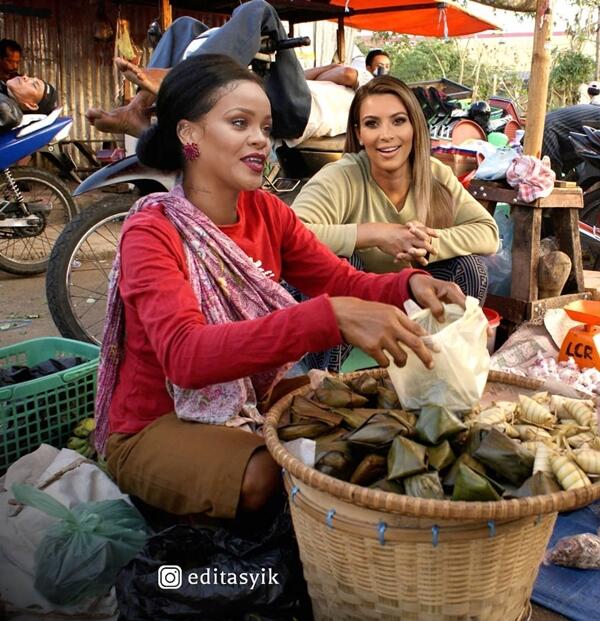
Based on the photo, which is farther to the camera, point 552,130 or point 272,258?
point 552,130

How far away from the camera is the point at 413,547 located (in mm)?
1427

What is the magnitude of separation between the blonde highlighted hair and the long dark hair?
3.31 feet

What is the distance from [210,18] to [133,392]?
8.55 meters

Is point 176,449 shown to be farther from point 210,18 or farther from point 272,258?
point 210,18

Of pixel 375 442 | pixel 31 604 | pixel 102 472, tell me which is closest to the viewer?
pixel 375 442

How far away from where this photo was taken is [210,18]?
9359 mm

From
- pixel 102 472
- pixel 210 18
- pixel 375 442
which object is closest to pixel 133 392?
pixel 102 472

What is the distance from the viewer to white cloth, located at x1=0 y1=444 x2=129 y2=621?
175cm

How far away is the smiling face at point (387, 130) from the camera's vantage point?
2.85 m

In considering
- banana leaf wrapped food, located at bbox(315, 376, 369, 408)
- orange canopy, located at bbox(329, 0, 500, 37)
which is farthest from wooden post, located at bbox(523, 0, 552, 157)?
orange canopy, located at bbox(329, 0, 500, 37)

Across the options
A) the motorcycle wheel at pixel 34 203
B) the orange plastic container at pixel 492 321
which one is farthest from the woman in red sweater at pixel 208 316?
the motorcycle wheel at pixel 34 203

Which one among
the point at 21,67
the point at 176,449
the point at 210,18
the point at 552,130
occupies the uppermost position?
the point at 210,18

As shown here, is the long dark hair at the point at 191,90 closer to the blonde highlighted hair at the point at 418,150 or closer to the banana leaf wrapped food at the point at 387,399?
the banana leaf wrapped food at the point at 387,399

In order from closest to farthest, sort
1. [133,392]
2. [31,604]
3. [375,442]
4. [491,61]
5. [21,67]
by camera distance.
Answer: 1. [375,442]
2. [31,604]
3. [133,392]
4. [21,67]
5. [491,61]
